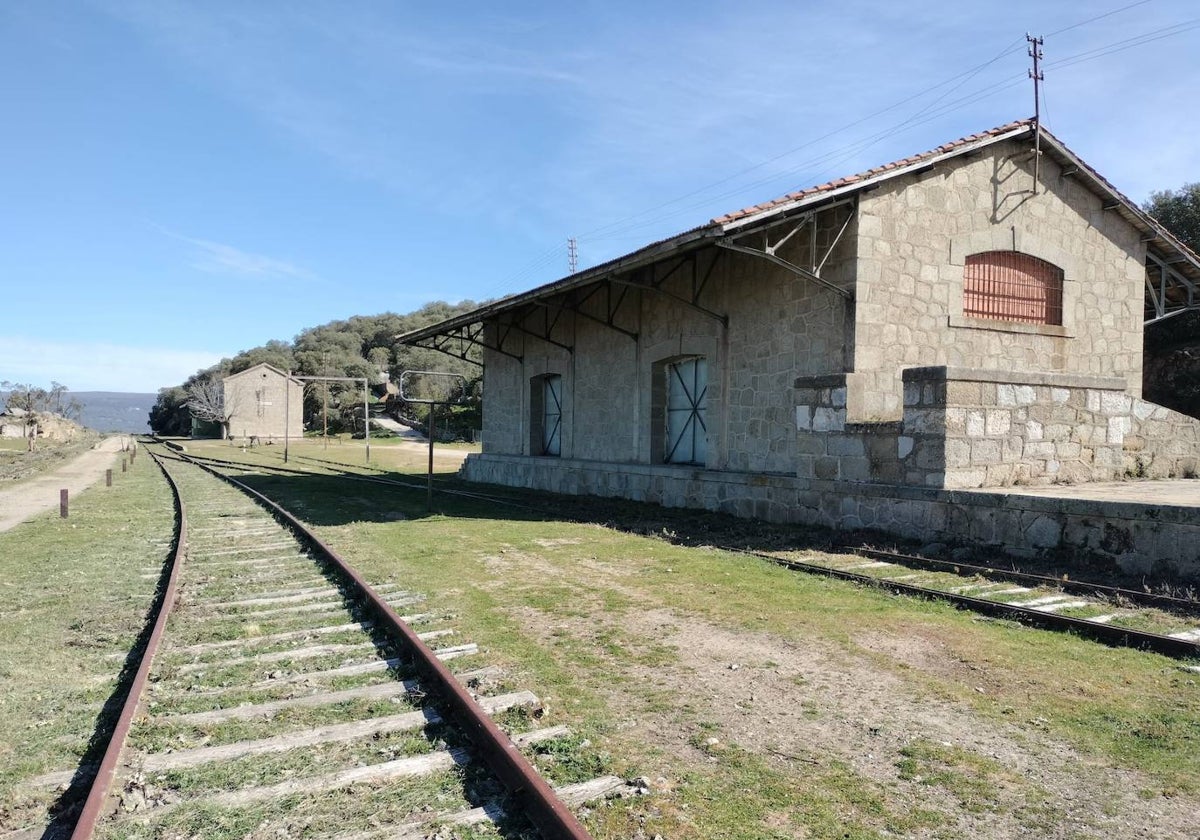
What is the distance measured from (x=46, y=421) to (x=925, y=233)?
7312 centimetres

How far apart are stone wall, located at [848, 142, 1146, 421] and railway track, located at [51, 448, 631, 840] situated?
687cm

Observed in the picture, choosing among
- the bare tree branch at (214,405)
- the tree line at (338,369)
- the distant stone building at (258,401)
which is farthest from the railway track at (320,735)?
the bare tree branch at (214,405)

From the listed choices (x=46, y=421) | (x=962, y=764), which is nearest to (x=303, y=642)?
(x=962, y=764)

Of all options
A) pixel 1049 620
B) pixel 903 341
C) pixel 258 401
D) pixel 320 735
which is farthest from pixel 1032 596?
pixel 258 401

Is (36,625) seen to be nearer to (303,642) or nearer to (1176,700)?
(303,642)

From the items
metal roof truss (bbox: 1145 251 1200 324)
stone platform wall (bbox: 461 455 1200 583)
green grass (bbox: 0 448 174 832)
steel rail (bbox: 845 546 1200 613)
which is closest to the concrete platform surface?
stone platform wall (bbox: 461 455 1200 583)

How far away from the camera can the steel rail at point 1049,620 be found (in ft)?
17.0

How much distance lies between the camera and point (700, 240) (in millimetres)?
10086

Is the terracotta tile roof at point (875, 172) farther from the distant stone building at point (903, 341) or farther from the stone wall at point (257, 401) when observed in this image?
the stone wall at point (257, 401)

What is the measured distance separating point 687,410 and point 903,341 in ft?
14.5

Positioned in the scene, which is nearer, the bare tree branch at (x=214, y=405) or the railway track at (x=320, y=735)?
the railway track at (x=320, y=735)

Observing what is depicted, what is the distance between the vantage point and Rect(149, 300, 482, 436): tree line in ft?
208

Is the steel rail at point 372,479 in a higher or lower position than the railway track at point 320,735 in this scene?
higher

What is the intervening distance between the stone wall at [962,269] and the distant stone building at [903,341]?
1.2 inches
